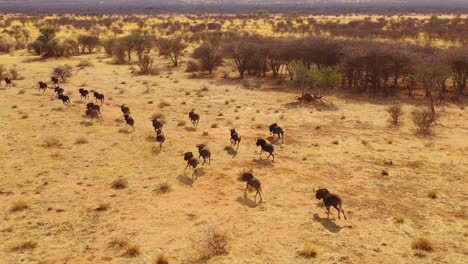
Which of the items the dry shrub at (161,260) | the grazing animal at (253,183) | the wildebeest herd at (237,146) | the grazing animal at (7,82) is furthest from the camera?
the grazing animal at (7,82)

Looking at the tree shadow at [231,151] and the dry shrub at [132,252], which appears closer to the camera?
the dry shrub at [132,252]

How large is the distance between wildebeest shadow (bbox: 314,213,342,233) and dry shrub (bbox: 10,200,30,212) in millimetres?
8959

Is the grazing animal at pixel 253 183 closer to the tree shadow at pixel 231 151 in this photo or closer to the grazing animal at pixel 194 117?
the tree shadow at pixel 231 151

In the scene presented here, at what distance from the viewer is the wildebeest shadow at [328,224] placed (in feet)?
41.4

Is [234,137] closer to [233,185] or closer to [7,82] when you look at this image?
[233,185]

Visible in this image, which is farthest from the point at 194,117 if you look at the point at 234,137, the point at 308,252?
the point at 308,252

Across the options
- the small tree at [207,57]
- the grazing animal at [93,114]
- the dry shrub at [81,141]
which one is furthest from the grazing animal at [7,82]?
the dry shrub at [81,141]

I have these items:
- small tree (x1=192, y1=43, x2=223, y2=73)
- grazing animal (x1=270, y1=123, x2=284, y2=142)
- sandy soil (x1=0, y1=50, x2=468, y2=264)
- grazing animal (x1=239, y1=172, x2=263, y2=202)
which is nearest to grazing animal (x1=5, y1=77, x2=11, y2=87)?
sandy soil (x1=0, y1=50, x2=468, y2=264)

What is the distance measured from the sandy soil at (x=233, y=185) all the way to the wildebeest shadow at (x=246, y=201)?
0.06m

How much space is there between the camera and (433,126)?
23234 millimetres

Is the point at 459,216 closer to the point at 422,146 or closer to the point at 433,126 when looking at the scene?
the point at 422,146

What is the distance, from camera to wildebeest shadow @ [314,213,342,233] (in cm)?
1262

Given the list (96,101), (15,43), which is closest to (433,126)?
(96,101)

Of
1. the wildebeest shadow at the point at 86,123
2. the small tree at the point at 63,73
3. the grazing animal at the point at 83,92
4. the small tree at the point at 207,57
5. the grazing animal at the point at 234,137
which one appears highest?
the small tree at the point at 207,57
